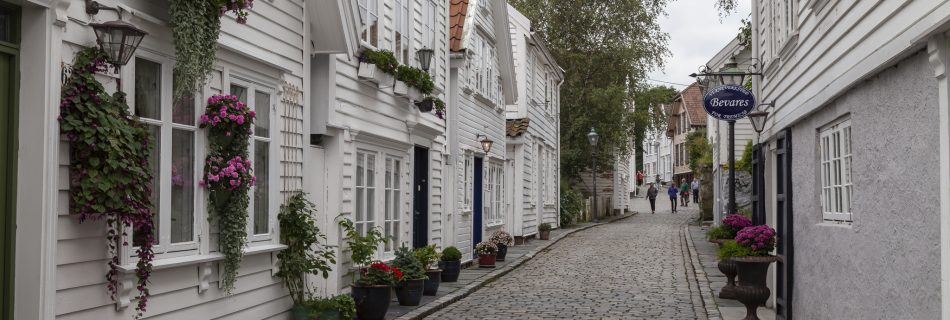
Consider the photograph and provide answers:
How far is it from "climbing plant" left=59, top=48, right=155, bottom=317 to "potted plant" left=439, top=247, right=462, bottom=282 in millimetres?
9835

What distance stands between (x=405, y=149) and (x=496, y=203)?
375 inches

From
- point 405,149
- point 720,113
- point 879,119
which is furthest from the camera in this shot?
point 405,149

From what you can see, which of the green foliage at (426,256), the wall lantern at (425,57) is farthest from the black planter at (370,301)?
the wall lantern at (425,57)

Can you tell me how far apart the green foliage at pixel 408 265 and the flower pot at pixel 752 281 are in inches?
154

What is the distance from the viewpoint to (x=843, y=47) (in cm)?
743

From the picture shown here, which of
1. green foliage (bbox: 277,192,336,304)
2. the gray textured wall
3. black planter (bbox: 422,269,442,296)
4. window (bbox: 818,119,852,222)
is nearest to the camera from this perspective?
the gray textured wall

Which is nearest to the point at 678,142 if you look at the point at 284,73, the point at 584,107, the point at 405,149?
the point at 584,107

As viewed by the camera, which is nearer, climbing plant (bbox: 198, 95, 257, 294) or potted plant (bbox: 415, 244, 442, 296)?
climbing plant (bbox: 198, 95, 257, 294)

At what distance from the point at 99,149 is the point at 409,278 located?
6880mm

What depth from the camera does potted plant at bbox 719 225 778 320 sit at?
10.8m

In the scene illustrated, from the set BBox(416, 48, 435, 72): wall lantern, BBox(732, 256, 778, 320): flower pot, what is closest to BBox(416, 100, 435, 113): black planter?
BBox(416, 48, 435, 72): wall lantern

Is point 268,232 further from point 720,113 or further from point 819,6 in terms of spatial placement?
point 720,113

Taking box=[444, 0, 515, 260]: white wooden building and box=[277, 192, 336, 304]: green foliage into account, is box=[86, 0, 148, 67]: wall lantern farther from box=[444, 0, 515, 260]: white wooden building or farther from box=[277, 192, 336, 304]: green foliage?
box=[444, 0, 515, 260]: white wooden building

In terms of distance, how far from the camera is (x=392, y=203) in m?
13.5
